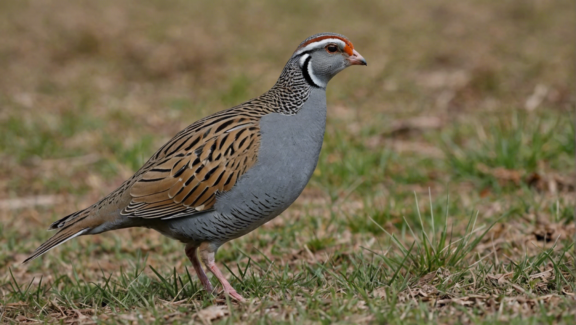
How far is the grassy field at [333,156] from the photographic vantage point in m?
4.27

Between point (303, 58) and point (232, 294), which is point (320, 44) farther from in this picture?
point (232, 294)

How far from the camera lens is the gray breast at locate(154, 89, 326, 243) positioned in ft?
14.3

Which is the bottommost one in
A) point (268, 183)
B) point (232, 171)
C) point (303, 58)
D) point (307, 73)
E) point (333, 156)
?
point (333, 156)

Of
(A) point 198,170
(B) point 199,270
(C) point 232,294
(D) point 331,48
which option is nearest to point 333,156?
(D) point 331,48

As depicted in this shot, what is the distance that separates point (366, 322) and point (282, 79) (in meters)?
1.90

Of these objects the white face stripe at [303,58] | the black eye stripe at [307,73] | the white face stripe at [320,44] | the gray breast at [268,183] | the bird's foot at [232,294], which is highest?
the white face stripe at [320,44]

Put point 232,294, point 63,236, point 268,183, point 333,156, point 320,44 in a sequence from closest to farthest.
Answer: point 232,294 → point 268,183 → point 63,236 → point 320,44 → point 333,156

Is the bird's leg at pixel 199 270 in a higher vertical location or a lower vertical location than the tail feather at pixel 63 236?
lower

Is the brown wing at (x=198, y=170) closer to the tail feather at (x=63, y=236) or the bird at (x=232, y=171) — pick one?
the bird at (x=232, y=171)

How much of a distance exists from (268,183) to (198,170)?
0.49 meters

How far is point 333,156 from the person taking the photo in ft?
25.8

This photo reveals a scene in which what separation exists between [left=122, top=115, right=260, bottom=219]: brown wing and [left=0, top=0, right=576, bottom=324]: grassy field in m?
0.46

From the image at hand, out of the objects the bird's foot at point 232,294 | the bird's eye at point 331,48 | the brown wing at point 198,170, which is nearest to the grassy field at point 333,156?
the bird's foot at point 232,294

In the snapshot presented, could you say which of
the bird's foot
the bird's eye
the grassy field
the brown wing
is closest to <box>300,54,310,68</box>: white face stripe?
the bird's eye
